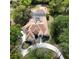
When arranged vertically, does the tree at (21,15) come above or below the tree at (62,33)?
above

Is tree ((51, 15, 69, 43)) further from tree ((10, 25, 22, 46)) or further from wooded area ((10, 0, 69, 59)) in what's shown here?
tree ((10, 25, 22, 46))

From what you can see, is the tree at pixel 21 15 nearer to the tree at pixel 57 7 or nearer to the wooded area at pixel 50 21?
the wooded area at pixel 50 21

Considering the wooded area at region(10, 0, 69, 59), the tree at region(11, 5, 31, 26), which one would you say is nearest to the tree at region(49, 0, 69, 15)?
the wooded area at region(10, 0, 69, 59)

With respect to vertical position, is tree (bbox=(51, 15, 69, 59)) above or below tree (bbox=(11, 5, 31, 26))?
below

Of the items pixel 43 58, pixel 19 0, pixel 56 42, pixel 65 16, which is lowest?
pixel 43 58

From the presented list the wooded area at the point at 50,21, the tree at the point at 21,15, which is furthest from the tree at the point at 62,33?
the tree at the point at 21,15

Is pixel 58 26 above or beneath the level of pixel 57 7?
beneath

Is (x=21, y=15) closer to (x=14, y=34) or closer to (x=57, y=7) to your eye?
(x=14, y=34)

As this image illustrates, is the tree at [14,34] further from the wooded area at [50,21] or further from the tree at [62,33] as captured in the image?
the tree at [62,33]

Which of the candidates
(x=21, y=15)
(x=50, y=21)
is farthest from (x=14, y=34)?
(x=50, y=21)

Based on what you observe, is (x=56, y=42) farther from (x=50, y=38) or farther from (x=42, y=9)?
(x=42, y=9)

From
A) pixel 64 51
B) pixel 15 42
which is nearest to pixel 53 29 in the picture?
pixel 64 51
